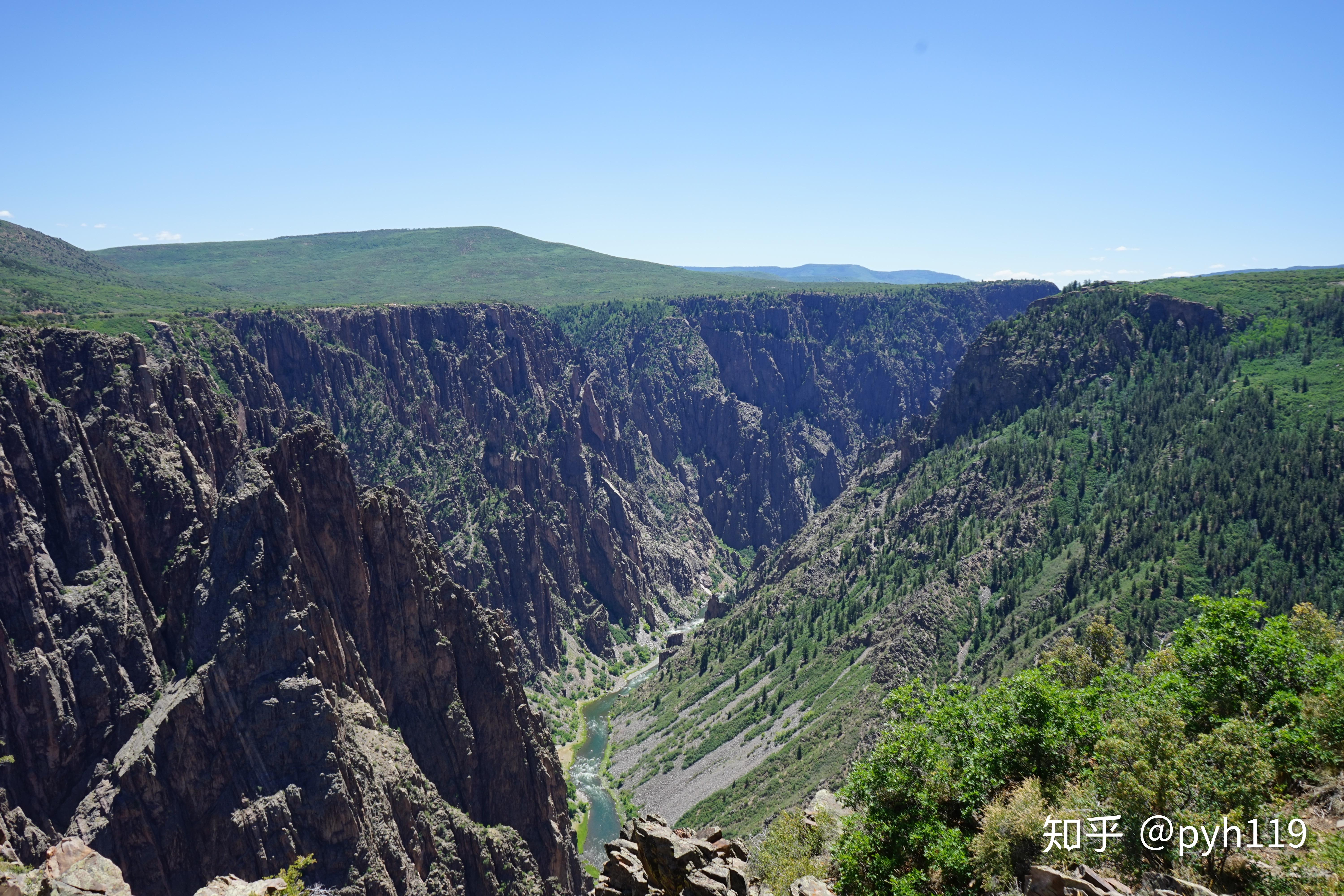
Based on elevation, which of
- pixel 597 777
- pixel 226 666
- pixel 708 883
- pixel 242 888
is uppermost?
pixel 242 888

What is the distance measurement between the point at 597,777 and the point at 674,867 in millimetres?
117868

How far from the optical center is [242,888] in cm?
4128

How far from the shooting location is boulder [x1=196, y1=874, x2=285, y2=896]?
40.5 m

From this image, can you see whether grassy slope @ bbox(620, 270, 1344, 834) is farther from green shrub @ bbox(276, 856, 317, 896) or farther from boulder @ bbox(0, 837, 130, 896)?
boulder @ bbox(0, 837, 130, 896)

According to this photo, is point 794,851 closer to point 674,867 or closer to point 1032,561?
point 674,867

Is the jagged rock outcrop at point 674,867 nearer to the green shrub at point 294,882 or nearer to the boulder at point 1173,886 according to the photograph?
the green shrub at point 294,882

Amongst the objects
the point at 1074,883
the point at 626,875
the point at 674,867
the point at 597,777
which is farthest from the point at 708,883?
the point at 597,777

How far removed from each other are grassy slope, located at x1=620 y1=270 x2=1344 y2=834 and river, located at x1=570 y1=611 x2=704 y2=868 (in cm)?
646

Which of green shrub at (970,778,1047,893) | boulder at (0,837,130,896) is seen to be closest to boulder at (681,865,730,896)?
green shrub at (970,778,1047,893)

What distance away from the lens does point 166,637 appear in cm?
8069

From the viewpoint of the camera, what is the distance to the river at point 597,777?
133125 mm

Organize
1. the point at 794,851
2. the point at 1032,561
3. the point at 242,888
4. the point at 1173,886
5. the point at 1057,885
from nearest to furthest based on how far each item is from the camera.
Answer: the point at 1173,886, the point at 1057,885, the point at 242,888, the point at 794,851, the point at 1032,561

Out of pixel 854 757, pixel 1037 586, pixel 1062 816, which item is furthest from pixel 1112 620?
pixel 1062 816

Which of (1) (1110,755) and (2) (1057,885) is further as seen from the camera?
(1) (1110,755)
